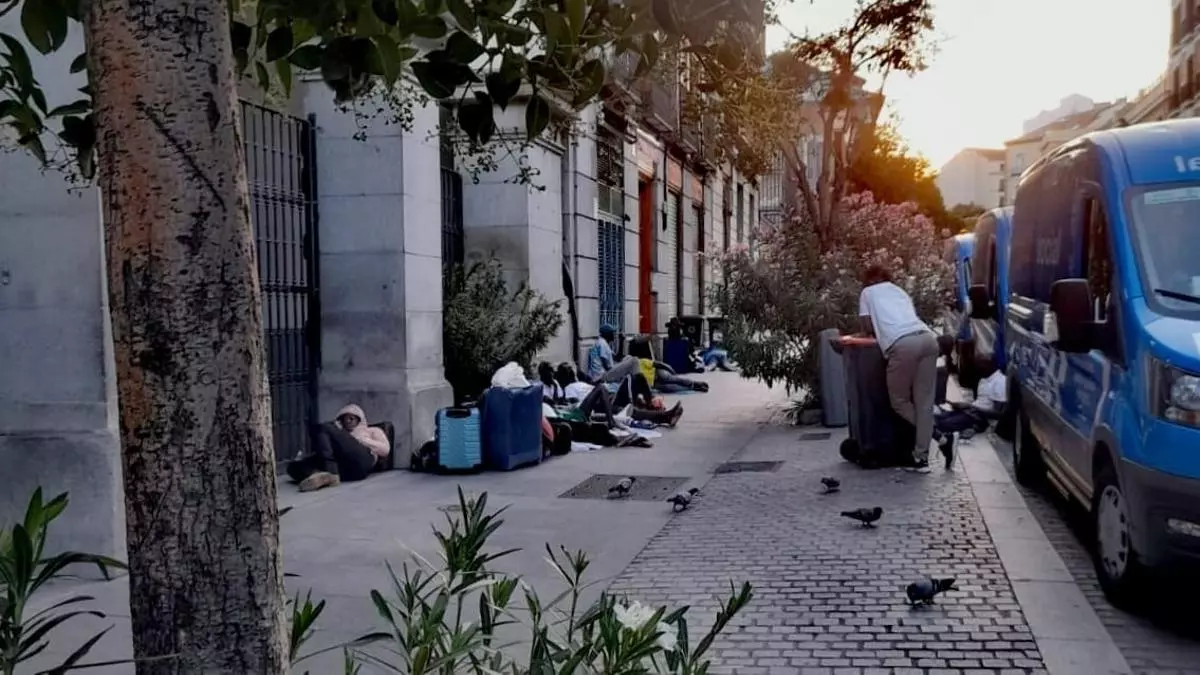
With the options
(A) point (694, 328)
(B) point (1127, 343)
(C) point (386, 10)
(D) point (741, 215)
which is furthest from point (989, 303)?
(D) point (741, 215)

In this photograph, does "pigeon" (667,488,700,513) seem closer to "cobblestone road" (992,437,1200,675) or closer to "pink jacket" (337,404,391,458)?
"cobblestone road" (992,437,1200,675)

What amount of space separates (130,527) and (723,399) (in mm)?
15216

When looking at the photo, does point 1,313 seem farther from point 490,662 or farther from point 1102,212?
point 1102,212

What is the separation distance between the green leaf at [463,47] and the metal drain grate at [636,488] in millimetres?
6162

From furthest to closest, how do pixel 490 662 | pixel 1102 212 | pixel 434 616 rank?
pixel 1102 212
pixel 490 662
pixel 434 616

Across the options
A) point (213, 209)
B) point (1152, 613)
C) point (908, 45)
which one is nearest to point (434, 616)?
point (213, 209)

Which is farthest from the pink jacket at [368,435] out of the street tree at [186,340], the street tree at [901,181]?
the street tree at [901,181]

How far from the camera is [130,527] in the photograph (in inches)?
76.5

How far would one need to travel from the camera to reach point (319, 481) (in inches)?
360

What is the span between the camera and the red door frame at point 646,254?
2350 cm

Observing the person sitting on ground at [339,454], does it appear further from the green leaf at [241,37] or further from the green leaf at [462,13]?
the green leaf at [462,13]

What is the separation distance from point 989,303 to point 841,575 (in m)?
8.98

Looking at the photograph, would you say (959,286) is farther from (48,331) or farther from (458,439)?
(48,331)

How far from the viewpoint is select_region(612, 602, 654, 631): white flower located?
2.36 meters
